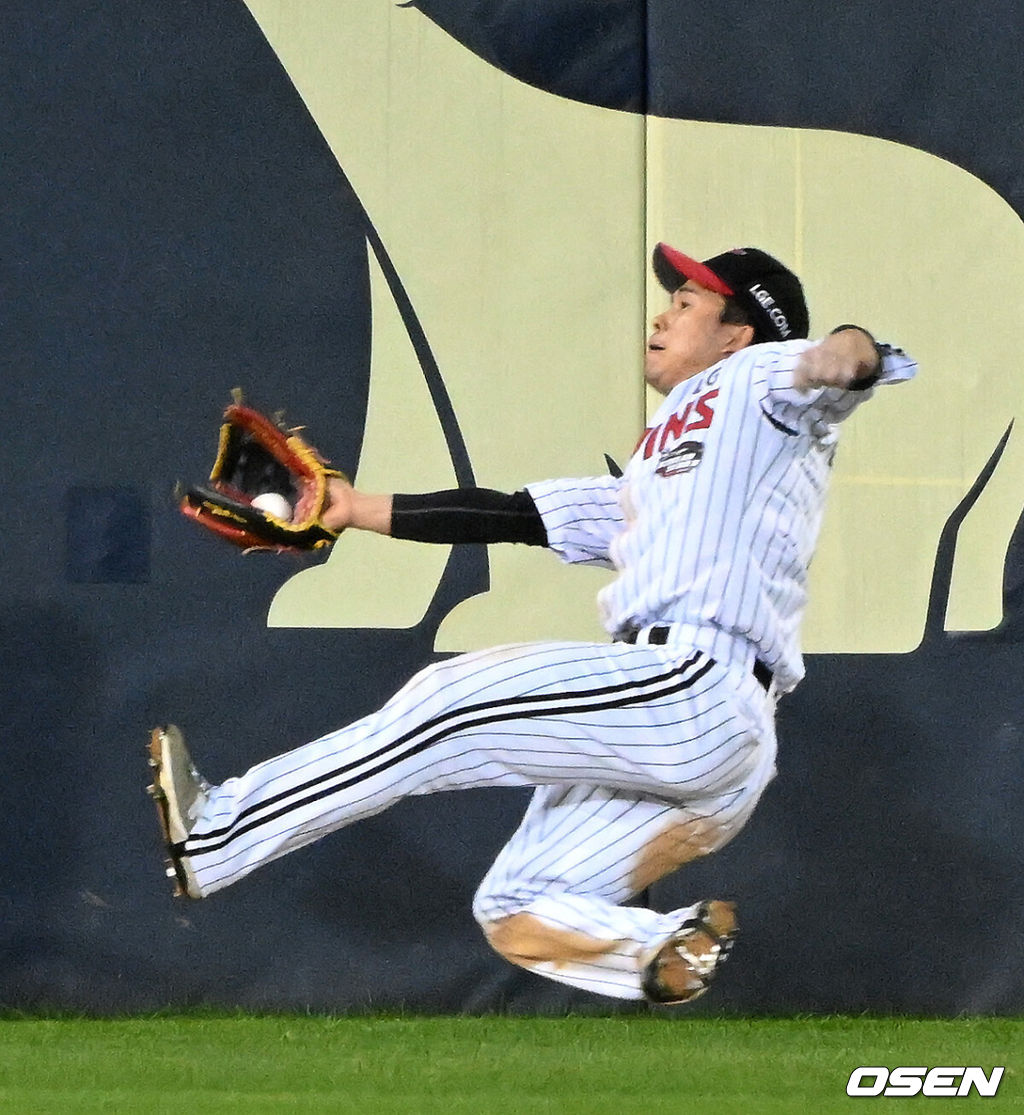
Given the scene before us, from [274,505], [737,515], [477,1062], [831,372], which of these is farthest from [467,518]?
[477,1062]

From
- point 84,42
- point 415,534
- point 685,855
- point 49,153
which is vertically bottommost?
point 685,855

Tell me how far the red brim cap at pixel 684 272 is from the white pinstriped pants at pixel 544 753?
0.81m

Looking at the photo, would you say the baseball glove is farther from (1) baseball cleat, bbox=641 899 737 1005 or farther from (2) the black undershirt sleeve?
(1) baseball cleat, bbox=641 899 737 1005

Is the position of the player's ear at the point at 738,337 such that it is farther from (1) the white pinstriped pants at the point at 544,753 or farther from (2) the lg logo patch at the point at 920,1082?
(2) the lg logo patch at the point at 920,1082

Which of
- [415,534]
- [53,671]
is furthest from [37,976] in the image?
[415,534]

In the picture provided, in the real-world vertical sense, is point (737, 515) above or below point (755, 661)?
above

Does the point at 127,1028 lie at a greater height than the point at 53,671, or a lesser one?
lesser

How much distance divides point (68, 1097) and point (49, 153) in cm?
254

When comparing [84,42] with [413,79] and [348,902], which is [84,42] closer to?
[413,79]

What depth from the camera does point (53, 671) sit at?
15.2 ft

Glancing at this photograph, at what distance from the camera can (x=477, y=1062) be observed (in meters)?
3.90

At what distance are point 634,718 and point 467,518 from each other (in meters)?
0.63

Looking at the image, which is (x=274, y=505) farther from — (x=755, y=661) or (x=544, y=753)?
(x=755, y=661)

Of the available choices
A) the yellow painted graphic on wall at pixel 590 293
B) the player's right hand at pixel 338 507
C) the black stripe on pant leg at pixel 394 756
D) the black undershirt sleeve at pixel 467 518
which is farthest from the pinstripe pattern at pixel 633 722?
the yellow painted graphic on wall at pixel 590 293
